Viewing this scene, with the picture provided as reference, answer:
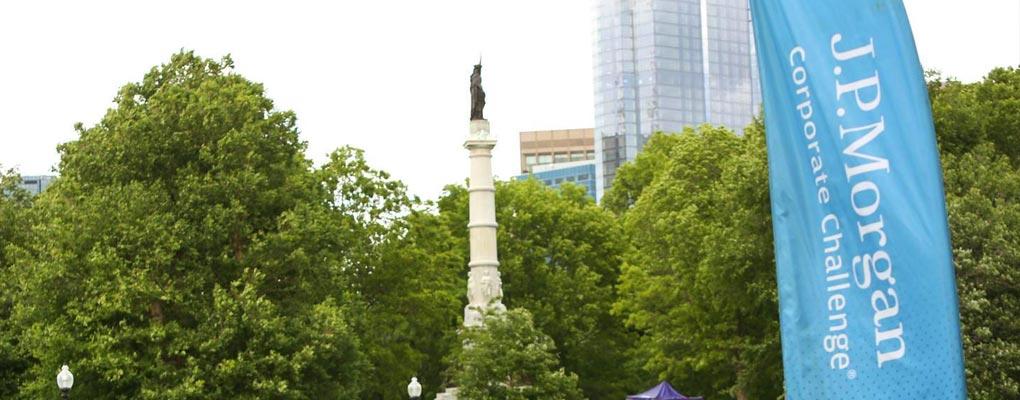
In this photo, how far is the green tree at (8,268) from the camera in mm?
43938

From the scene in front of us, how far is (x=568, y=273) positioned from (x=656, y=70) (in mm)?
100755

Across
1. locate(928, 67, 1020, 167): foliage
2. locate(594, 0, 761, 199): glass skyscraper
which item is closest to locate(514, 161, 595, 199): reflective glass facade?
locate(594, 0, 761, 199): glass skyscraper

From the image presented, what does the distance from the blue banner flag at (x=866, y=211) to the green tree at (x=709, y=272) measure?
32.9 m

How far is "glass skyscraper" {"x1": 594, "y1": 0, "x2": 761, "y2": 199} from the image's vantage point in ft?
542

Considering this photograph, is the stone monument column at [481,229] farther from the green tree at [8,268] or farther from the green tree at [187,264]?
the green tree at [8,268]

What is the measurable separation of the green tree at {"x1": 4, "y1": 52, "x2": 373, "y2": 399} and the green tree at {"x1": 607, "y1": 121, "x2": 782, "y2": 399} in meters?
11.7

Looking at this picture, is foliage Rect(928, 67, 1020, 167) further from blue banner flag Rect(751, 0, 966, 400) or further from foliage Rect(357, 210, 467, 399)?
blue banner flag Rect(751, 0, 966, 400)

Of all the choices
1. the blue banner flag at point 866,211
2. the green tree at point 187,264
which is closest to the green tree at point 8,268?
the green tree at point 187,264

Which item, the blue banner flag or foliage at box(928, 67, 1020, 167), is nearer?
the blue banner flag

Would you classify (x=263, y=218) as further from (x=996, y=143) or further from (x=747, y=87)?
(x=747, y=87)

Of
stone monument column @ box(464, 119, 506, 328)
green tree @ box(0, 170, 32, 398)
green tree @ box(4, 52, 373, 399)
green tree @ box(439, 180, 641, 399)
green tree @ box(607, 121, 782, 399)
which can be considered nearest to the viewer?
green tree @ box(4, 52, 373, 399)

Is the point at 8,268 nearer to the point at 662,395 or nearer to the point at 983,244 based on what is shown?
the point at 662,395

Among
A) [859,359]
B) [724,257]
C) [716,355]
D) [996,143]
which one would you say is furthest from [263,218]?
[859,359]

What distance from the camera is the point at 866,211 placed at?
1070 cm
